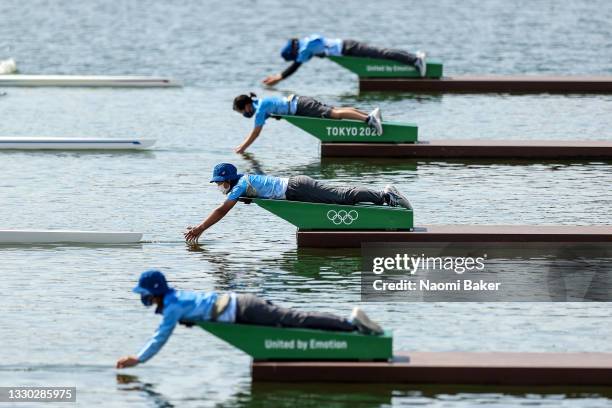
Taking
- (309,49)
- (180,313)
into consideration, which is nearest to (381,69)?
(309,49)

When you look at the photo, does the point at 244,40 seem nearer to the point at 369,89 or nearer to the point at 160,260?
the point at 369,89

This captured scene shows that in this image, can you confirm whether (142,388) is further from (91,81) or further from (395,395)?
(91,81)

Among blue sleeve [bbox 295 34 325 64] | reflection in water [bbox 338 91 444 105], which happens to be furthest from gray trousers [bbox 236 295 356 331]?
reflection in water [bbox 338 91 444 105]

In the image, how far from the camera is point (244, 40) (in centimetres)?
6000

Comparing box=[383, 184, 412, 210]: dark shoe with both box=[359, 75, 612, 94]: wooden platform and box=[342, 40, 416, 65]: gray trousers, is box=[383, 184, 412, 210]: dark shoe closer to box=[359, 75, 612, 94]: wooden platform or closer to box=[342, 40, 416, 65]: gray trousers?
box=[342, 40, 416, 65]: gray trousers

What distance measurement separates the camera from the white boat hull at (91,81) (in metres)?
48.1

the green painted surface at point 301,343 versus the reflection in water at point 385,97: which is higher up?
the reflection in water at point 385,97

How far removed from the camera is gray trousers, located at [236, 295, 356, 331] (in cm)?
2012

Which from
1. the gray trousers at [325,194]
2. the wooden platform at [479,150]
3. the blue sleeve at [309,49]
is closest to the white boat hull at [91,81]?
the blue sleeve at [309,49]

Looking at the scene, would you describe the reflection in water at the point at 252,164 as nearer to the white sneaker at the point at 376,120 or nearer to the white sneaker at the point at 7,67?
the white sneaker at the point at 376,120

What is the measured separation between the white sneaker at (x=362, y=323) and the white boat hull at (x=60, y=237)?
9.41 metres

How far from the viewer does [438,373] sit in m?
20.3

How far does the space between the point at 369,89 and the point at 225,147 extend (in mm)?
8995

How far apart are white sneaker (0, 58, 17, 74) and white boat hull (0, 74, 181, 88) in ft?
6.30
